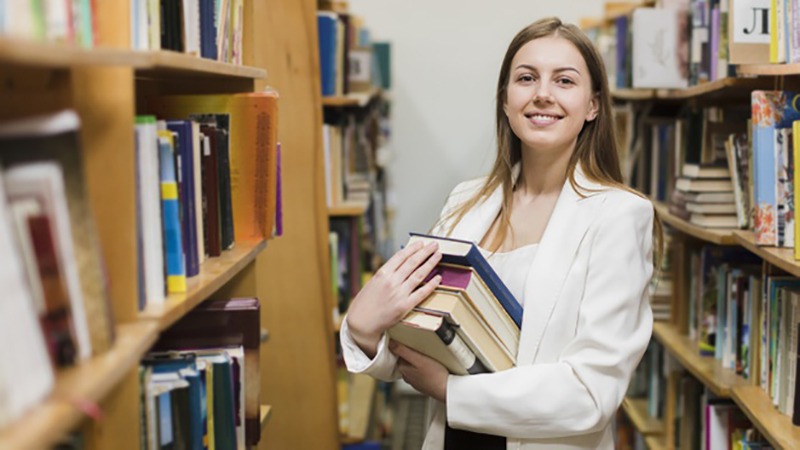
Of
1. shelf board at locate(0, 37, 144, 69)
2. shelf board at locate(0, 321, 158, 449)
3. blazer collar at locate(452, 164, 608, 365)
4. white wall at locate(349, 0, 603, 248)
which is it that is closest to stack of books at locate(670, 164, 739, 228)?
blazer collar at locate(452, 164, 608, 365)

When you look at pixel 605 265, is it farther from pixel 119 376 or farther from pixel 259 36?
pixel 259 36

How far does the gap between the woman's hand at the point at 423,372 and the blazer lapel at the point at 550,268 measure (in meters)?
0.15

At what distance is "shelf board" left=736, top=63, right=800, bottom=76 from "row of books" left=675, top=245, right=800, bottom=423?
50 centimetres

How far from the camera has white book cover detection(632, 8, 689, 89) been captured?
337cm

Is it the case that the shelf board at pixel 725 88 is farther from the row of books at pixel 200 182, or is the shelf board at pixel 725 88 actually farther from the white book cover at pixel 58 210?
the white book cover at pixel 58 210

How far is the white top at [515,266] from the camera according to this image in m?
1.85

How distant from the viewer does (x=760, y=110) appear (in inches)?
87.0

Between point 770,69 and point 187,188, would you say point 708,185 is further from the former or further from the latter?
point 187,188

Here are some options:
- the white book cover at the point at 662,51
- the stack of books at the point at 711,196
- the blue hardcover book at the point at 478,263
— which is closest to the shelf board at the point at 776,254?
the stack of books at the point at 711,196

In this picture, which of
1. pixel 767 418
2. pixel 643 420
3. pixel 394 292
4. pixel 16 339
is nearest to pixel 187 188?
pixel 394 292

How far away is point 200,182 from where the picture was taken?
1.67 meters

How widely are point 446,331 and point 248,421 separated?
17.6 inches

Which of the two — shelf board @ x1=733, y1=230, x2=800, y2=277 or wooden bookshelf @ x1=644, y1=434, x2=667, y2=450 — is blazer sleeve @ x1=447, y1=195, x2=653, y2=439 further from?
wooden bookshelf @ x1=644, y1=434, x2=667, y2=450

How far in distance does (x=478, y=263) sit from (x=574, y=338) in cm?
22
